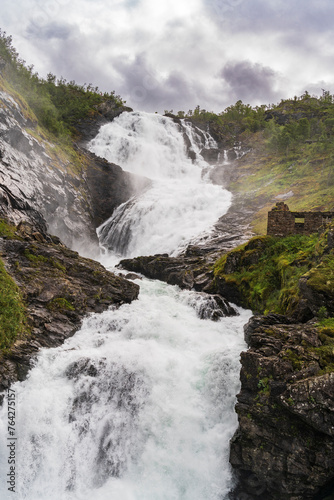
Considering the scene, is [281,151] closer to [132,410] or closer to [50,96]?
[50,96]

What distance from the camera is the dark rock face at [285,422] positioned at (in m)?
8.48

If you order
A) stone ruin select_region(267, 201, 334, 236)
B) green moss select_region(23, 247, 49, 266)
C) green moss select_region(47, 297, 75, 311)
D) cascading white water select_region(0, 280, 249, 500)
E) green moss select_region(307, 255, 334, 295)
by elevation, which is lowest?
cascading white water select_region(0, 280, 249, 500)

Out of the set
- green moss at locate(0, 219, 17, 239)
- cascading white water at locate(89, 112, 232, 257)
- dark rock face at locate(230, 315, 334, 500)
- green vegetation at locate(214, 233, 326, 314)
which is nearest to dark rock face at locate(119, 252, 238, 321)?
green vegetation at locate(214, 233, 326, 314)

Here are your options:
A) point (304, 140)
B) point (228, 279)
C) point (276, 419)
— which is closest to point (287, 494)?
point (276, 419)

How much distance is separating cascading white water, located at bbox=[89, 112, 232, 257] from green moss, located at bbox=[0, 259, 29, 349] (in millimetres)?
20603

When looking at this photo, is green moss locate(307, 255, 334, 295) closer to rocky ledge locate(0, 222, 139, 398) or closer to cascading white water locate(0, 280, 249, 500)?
cascading white water locate(0, 280, 249, 500)

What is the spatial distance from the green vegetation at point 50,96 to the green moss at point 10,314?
3368 cm

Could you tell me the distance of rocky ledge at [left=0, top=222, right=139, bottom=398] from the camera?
12992 mm

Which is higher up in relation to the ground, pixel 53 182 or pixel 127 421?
pixel 53 182

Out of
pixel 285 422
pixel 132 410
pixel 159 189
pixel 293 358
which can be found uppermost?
pixel 159 189

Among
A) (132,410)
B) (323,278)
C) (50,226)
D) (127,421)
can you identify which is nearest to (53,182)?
(50,226)

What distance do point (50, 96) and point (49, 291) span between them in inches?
2595

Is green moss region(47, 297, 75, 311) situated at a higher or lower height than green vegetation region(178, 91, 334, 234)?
lower

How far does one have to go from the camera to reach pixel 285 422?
9.16 meters
